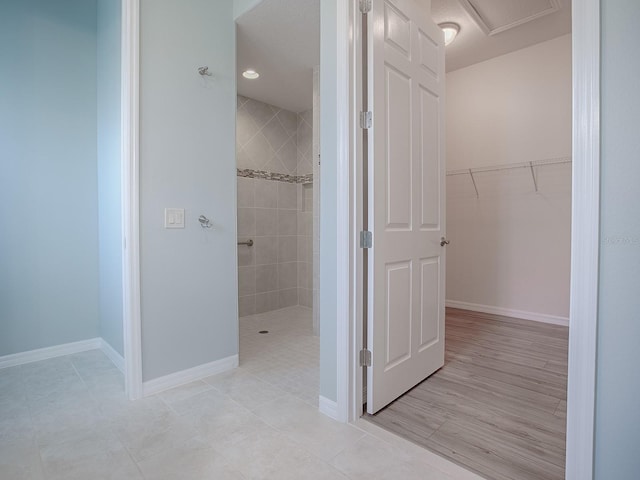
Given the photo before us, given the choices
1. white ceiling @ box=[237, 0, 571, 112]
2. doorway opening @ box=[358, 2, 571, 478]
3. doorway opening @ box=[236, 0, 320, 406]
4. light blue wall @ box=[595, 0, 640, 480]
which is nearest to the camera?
light blue wall @ box=[595, 0, 640, 480]

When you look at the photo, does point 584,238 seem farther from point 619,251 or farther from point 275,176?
point 275,176

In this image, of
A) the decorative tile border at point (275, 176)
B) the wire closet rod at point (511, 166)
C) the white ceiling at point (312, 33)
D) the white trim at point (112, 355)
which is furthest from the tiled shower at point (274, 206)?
the wire closet rod at point (511, 166)

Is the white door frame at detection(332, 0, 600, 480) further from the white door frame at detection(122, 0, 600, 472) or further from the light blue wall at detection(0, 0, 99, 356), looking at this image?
the light blue wall at detection(0, 0, 99, 356)

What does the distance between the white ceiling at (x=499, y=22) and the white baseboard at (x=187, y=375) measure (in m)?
3.31

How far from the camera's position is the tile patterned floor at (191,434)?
1.40 meters

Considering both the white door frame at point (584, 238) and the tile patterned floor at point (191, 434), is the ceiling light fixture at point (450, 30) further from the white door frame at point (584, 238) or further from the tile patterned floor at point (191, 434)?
the tile patterned floor at point (191, 434)

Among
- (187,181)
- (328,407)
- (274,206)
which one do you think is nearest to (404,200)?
(328,407)

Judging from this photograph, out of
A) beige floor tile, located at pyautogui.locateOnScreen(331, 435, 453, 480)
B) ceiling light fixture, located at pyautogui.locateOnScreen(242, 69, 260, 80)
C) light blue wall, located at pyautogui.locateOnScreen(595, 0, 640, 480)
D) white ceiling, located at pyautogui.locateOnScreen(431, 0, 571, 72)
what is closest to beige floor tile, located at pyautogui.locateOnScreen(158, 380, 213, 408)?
beige floor tile, located at pyautogui.locateOnScreen(331, 435, 453, 480)

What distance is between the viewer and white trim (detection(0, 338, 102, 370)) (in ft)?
8.11

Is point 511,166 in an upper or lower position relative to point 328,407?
upper

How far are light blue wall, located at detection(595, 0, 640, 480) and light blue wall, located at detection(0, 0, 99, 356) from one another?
331cm

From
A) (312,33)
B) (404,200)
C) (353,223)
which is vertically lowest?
(353,223)

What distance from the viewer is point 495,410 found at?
6.14ft

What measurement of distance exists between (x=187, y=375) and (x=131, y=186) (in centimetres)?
124
